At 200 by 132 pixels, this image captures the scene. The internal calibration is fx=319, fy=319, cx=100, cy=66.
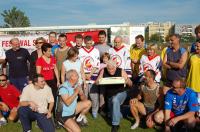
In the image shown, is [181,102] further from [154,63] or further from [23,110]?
[23,110]

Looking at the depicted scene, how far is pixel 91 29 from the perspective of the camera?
583 inches

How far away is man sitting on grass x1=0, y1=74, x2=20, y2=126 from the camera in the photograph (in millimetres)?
7297

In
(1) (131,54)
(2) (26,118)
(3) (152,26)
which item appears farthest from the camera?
(3) (152,26)

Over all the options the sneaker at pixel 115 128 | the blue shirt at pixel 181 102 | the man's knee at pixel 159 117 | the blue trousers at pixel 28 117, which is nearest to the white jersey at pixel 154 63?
the man's knee at pixel 159 117

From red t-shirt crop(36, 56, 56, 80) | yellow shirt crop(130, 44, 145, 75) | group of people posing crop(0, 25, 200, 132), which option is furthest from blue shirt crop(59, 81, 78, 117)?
yellow shirt crop(130, 44, 145, 75)

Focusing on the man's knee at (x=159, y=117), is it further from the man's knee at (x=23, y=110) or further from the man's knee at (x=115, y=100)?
the man's knee at (x=23, y=110)

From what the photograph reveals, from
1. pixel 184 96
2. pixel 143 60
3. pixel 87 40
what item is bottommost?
pixel 184 96

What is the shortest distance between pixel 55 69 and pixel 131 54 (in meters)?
1.99

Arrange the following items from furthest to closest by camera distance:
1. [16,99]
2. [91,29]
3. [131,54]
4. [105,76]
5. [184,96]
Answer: [91,29] → [131,54] → [16,99] → [105,76] → [184,96]

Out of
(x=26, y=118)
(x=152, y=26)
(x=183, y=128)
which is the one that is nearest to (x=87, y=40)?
(x=26, y=118)

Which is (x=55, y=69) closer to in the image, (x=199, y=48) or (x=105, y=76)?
(x=105, y=76)

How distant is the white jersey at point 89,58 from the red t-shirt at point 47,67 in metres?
0.71

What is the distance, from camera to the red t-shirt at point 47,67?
716 centimetres

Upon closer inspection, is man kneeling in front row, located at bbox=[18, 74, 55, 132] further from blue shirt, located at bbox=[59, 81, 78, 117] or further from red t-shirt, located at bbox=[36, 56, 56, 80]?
red t-shirt, located at bbox=[36, 56, 56, 80]
